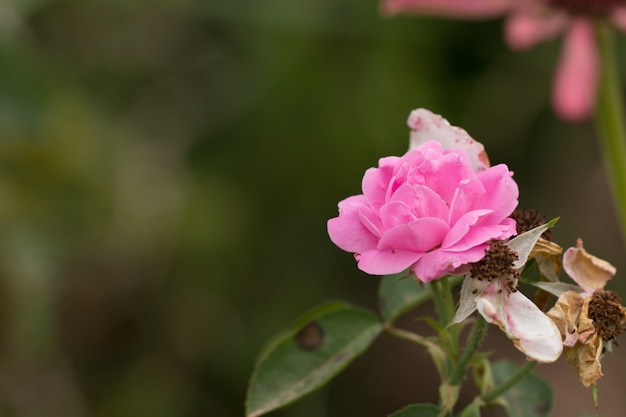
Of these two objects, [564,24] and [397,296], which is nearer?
[397,296]

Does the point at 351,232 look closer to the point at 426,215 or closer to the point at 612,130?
the point at 426,215

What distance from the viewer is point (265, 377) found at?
633 millimetres

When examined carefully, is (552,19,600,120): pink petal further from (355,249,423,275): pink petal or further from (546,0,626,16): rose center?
(355,249,423,275): pink petal

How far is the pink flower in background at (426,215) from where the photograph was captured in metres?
0.51

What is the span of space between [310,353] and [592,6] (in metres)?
0.82

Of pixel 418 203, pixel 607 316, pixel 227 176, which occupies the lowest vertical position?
pixel 227 176

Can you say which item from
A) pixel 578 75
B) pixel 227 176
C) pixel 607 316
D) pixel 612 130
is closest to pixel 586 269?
pixel 607 316

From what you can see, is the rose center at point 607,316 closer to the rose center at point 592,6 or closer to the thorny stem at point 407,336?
the thorny stem at point 407,336

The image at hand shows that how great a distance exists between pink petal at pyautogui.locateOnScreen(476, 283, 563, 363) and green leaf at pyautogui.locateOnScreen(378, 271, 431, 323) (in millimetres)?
131

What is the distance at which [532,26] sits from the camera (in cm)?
126

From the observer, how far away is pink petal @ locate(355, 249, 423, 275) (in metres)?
0.50

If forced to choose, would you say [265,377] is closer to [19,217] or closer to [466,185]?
[466,185]

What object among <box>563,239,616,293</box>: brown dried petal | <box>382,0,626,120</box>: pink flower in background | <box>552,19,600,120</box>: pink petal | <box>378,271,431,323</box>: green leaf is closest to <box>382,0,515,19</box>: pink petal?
<box>382,0,626,120</box>: pink flower in background

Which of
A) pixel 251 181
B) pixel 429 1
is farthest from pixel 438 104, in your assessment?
pixel 429 1
